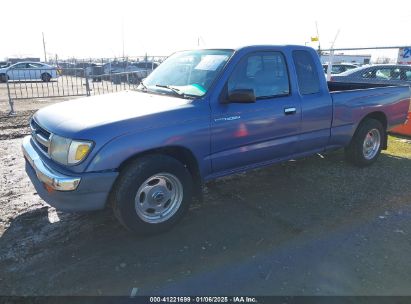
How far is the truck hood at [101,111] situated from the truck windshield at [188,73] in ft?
0.61

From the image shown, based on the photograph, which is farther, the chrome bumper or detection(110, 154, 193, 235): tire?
detection(110, 154, 193, 235): tire

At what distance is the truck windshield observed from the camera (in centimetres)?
416

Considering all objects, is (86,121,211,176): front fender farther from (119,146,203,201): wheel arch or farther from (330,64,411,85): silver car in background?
(330,64,411,85): silver car in background

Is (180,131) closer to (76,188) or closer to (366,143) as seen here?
(76,188)

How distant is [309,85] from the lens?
5000mm

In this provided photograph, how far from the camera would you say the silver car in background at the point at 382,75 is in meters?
10.8

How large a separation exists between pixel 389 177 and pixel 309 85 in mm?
2076

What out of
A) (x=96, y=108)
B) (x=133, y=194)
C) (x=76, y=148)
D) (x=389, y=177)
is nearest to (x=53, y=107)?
(x=96, y=108)

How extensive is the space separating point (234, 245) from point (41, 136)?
227 cm

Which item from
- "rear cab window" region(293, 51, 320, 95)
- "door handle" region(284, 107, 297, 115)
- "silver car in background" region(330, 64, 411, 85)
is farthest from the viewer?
"silver car in background" region(330, 64, 411, 85)

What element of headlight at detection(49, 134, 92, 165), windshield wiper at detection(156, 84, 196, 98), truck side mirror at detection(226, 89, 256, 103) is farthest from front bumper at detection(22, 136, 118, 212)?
truck side mirror at detection(226, 89, 256, 103)

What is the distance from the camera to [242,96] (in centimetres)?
398

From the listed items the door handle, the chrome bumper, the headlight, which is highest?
the door handle

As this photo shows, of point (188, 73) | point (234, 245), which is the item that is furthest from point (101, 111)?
point (234, 245)
